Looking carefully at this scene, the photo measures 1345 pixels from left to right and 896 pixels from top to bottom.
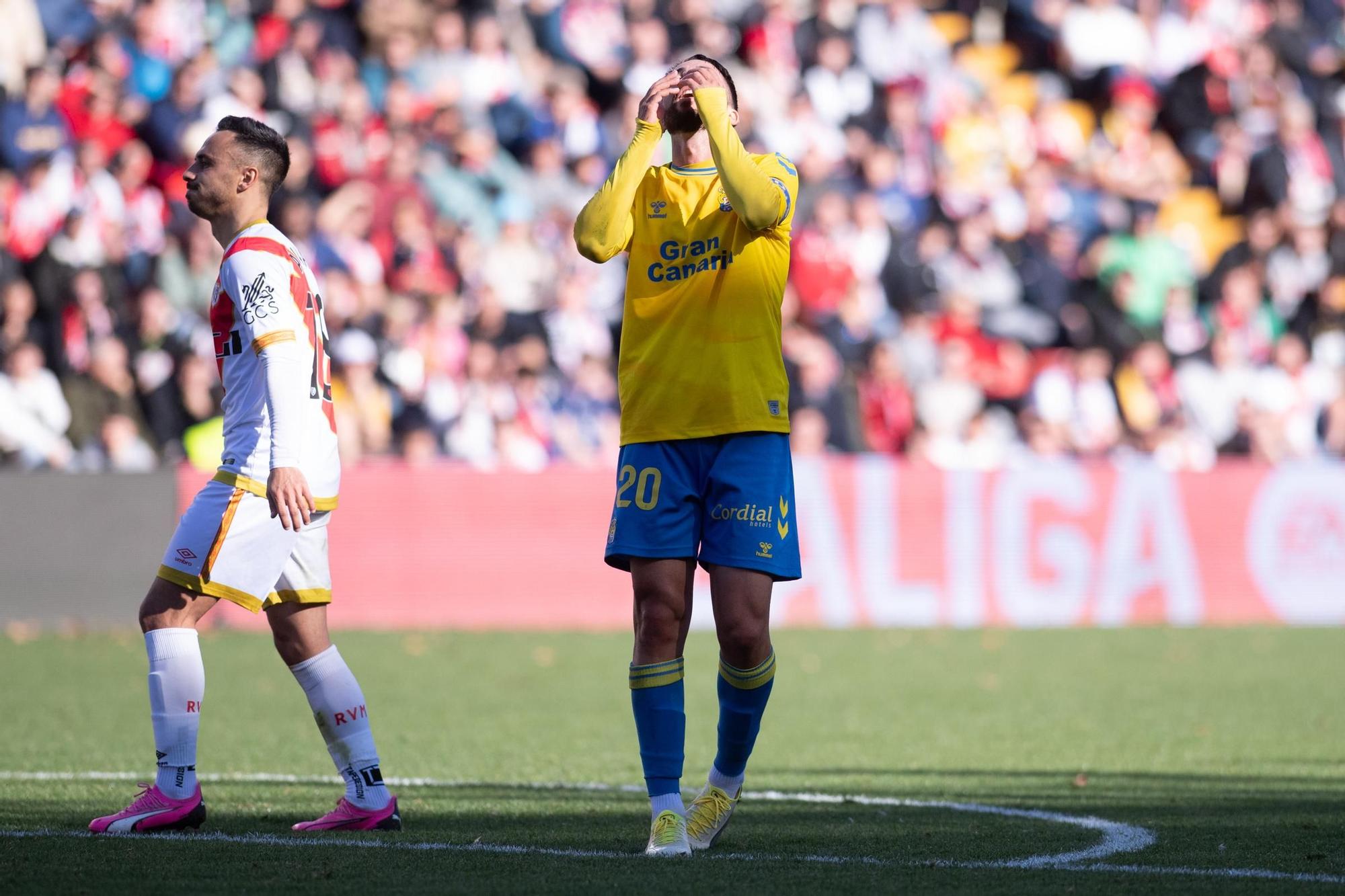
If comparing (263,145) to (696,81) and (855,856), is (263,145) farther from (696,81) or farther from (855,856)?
(855,856)

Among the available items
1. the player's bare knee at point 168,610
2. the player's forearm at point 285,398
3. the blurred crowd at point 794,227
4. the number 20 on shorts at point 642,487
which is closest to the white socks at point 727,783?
the number 20 on shorts at point 642,487

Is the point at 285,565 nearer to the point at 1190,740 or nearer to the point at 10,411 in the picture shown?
the point at 1190,740

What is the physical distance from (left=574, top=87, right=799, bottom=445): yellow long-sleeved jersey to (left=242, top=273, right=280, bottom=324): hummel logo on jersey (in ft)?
3.25

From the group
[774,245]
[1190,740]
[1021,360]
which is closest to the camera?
[774,245]

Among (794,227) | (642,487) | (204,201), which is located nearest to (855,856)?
(642,487)

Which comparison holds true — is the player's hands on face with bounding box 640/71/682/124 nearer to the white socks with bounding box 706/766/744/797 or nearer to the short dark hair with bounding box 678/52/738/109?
the short dark hair with bounding box 678/52/738/109

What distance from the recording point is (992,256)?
744 inches

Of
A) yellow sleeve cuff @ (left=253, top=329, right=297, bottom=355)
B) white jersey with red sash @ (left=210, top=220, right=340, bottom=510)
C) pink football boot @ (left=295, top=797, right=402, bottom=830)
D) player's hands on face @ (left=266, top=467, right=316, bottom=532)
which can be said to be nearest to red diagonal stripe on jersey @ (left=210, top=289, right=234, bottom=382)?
white jersey with red sash @ (left=210, top=220, right=340, bottom=510)

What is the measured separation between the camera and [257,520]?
5988mm

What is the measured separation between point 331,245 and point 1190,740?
1001 cm

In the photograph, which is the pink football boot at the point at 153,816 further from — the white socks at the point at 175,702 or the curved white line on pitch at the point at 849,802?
the curved white line on pitch at the point at 849,802

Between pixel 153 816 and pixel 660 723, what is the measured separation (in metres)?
1.63

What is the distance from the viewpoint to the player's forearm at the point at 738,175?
18.0 feet

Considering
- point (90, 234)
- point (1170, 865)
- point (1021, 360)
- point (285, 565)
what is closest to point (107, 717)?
point (285, 565)
